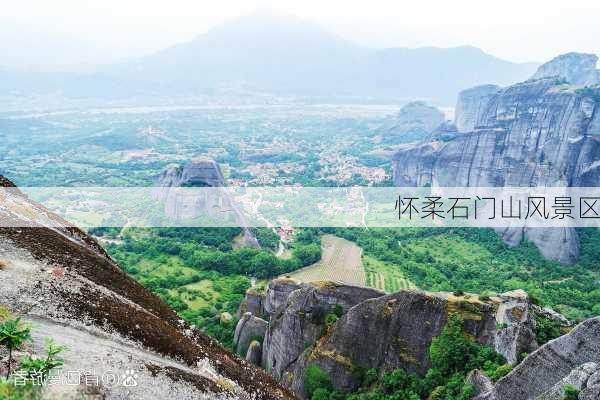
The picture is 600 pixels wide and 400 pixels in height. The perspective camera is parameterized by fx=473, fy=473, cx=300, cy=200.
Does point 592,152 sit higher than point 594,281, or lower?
higher

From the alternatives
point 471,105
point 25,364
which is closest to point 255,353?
point 25,364

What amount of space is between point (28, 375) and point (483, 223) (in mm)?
31555

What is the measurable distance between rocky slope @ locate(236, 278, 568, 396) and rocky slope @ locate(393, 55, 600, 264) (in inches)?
714

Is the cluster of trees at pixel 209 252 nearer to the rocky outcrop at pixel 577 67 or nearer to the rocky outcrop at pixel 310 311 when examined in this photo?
the rocky outcrop at pixel 310 311

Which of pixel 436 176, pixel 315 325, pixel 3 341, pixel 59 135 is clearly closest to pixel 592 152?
pixel 436 176

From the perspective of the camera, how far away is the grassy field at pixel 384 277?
2520 centimetres

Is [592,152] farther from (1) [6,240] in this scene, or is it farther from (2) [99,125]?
(2) [99,125]

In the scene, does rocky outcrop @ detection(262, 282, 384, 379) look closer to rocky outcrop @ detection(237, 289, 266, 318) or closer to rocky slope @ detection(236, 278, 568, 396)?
rocky slope @ detection(236, 278, 568, 396)

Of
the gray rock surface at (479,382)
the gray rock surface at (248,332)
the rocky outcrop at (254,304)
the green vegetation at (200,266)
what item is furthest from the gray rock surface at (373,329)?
the green vegetation at (200,266)

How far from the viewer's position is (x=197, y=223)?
31641 millimetres

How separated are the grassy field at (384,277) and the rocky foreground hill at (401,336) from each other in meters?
9.82

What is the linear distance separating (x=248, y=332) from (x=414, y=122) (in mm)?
72820

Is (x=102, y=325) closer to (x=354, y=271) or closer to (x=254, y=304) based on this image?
(x=254, y=304)

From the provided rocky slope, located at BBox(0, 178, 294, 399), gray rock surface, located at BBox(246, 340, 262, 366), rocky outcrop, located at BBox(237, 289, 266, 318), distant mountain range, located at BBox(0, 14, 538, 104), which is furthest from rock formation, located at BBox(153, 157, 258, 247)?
distant mountain range, located at BBox(0, 14, 538, 104)
